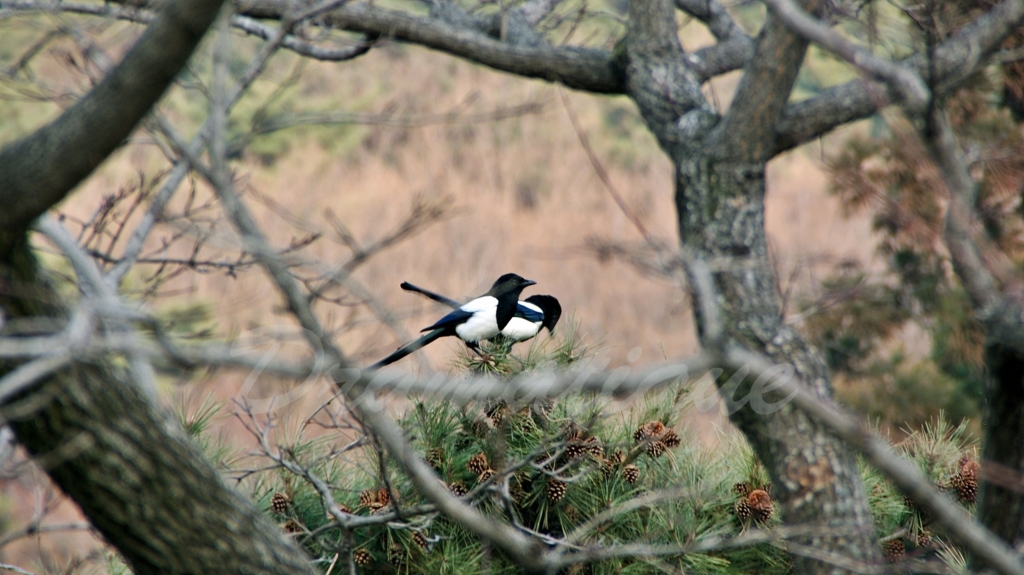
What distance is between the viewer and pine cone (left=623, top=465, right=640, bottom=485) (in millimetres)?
2324

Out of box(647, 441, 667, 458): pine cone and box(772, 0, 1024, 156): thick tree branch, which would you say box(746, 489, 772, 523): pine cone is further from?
box(772, 0, 1024, 156): thick tree branch

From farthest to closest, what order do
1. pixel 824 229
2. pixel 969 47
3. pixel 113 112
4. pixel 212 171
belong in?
pixel 824 229 → pixel 969 47 → pixel 113 112 → pixel 212 171

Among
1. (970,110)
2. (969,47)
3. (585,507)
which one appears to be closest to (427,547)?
(585,507)

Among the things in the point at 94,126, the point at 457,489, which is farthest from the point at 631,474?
the point at 94,126

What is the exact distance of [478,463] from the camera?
2.27m

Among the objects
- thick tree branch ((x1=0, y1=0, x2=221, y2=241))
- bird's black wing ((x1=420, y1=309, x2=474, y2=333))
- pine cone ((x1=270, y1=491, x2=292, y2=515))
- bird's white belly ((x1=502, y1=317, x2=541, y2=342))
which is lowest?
bird's white belly ((x1=502, y1=317, x2=541, y2=342))

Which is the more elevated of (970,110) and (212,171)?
(212,171)

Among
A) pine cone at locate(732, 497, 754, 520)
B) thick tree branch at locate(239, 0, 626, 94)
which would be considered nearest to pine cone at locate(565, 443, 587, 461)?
pine cone at locate(732, 497, 754, 520)

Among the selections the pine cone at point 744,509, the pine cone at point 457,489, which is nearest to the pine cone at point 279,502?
the pine cone at point 457,489

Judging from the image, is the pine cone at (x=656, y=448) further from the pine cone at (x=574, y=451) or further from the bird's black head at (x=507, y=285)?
the bird's black head at (x=507, y=285)

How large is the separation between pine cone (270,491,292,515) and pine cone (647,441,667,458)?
1017 millimetres

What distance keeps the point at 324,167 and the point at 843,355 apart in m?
9.76

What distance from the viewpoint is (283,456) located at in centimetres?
232

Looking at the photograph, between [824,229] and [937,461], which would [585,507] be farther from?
[824,229]
